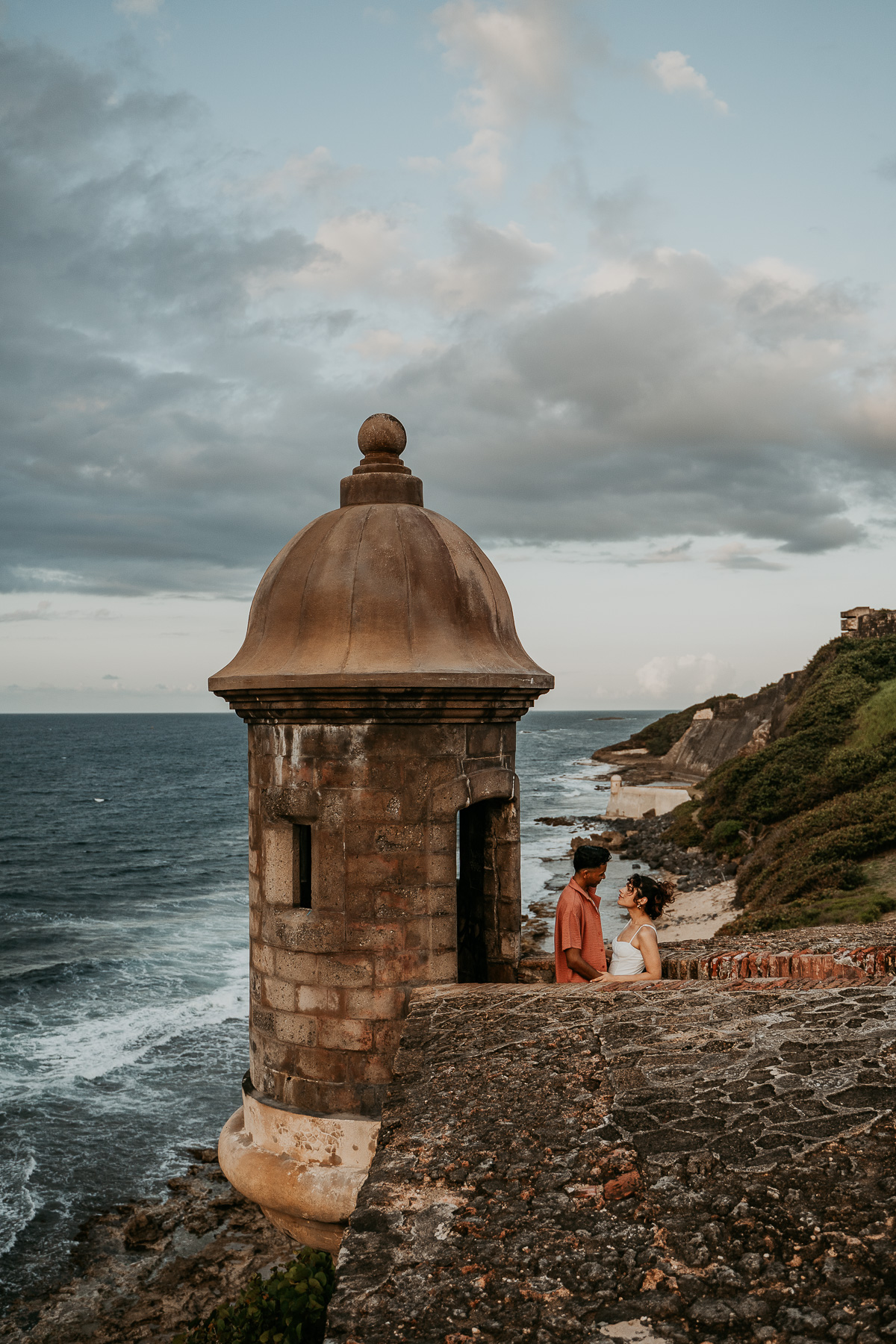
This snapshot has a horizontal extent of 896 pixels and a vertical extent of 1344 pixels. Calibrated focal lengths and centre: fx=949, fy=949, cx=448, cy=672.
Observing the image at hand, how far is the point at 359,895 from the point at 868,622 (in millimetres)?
36219

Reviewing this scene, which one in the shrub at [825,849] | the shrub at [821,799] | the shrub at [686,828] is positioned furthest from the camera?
the shrub at [686,828]

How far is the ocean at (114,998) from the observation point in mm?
14156

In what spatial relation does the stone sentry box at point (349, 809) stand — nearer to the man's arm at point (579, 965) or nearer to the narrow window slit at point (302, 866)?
the narrow window slit at point (302, 866)

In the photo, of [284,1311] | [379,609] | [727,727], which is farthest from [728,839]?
[284,1311]

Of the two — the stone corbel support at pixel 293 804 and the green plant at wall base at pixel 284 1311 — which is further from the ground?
the stone corbel support at pixel 293 804

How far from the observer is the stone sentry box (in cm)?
545

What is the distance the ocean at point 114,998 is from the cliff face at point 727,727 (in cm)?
674

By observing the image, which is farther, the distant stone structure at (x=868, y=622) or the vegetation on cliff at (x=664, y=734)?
the vegetation on cliff at (x=664, y=734)

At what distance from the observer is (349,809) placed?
549cm

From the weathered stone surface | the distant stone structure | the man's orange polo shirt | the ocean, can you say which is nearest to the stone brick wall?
the man's orange polo shirt

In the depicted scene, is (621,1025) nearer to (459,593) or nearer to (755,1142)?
(755,1142)

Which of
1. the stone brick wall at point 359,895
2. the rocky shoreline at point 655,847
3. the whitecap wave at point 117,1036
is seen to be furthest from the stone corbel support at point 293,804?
the rocky shoreline at point 655,847

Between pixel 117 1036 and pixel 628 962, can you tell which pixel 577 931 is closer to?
pixel 628 962

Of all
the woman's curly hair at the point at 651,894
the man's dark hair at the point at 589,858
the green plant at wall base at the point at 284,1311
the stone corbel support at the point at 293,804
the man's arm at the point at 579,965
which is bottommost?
the green plant at wall base at the point at 284,1311
